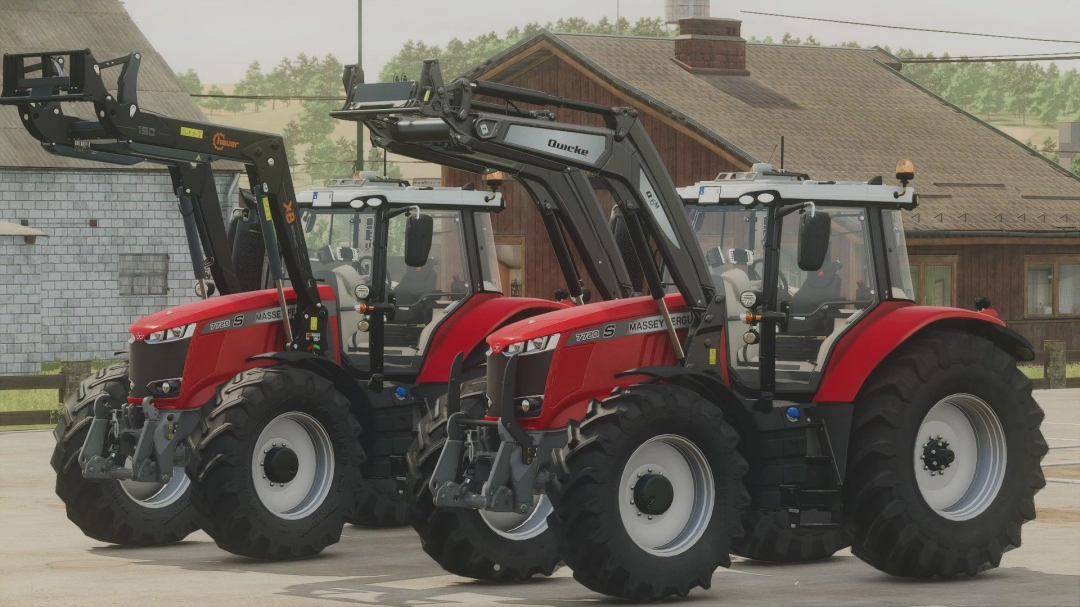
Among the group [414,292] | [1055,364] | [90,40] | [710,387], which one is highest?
[90,40]

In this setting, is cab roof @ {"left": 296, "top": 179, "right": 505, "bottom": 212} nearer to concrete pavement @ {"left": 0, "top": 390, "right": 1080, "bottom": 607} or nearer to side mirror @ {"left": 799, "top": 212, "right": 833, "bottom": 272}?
concrete pavement @ {"left": 0, "top": 390, "right": 1080, "bottom": 607}

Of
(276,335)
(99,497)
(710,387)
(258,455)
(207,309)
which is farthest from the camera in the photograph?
(276,335)

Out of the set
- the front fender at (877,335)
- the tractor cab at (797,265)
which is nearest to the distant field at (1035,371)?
the front fender at (877,335)

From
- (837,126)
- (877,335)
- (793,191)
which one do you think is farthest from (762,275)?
(837,126)

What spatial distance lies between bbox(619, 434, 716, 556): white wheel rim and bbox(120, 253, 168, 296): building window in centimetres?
2449

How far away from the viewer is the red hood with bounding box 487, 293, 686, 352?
36.8 feet

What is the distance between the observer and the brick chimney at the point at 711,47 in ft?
132

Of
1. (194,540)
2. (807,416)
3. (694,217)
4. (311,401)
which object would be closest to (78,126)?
(311,401)

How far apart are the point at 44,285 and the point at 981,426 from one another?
2423 centimetres

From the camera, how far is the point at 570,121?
37312mm

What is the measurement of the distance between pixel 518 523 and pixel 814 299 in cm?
236

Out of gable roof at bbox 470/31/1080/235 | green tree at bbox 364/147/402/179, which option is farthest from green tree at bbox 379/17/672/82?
gable roof at bbox 470/31/1080/235

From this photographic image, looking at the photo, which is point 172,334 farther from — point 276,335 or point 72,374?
point 72,374

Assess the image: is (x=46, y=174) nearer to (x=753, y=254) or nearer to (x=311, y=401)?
(x=311, y=401)
